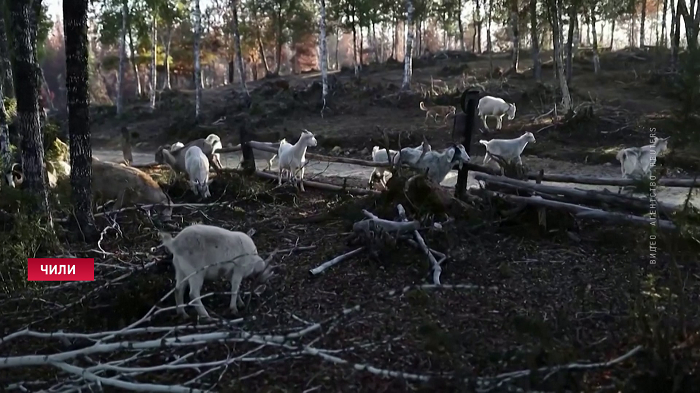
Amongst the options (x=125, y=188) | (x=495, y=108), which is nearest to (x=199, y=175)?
(x=125, y=188)

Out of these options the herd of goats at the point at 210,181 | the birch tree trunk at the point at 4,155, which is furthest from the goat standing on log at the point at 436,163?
the birch tree trunk at the point at 4,155

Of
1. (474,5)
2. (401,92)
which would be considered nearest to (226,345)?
(401,92)

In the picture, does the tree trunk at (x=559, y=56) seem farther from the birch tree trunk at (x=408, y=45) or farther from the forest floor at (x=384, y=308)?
the forest floor at (x=384, y=308)

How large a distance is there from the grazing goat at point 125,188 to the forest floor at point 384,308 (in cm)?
43

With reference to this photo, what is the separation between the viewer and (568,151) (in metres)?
16.5

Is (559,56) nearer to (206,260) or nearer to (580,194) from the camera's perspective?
(580,194)

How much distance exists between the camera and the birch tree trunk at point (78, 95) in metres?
6.10

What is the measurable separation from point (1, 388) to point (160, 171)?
10.6 metres

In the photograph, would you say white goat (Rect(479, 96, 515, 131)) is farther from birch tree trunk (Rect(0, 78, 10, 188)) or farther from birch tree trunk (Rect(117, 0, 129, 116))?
birch tree trunk (Rect(117, 0, 129, 116))

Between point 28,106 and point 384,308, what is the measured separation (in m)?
4.20

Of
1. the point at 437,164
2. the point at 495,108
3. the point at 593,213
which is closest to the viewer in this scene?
the point at 593,213

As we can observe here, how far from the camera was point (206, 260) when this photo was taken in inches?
187

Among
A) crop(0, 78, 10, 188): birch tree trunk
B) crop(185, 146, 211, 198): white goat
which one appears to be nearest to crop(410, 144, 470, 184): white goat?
crop(185, 146, 211, 198): white goat

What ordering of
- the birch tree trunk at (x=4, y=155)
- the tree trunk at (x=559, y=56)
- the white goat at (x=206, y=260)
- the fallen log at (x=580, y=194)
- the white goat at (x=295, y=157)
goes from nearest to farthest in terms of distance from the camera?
the white goat at (x=206, y=260) < the fallen log at (x=580, y=194) < the birch tree trunk at (x=4, y=155) < the white goat at (x=295, y=157) < the tree trunk at (x=559, y=56)
